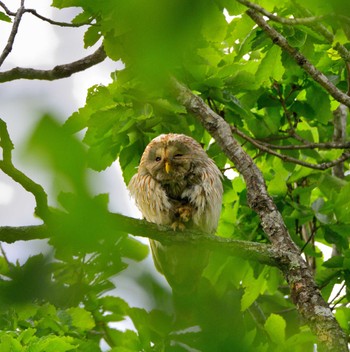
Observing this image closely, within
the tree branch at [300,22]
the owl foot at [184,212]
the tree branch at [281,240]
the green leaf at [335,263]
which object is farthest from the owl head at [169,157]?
the tree branch at [300,22]

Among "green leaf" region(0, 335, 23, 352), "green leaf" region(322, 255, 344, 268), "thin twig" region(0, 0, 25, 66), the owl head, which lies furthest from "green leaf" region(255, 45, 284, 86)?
Answer: "green leaf" region(0, 335, 23, 352)

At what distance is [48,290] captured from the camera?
38.4 inches

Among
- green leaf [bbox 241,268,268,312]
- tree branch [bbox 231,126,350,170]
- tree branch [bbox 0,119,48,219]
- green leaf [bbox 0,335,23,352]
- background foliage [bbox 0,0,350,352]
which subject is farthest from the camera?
green leaf [bbox 241,268,268,312]

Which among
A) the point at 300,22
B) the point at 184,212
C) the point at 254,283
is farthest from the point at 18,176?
the point at 254,283

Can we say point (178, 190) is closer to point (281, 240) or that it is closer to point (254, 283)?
point (254, 283)

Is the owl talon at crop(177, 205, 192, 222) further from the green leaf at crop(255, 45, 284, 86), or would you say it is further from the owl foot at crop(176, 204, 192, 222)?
the green leaf at crop(255, 45, 284, 86)

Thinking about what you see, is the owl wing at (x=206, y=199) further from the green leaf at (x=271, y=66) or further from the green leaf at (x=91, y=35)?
the green leaf at (x=91, y=35)

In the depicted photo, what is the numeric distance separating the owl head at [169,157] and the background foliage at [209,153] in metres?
0.13

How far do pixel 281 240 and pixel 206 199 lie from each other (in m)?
1.66

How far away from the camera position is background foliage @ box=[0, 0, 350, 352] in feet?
3.12

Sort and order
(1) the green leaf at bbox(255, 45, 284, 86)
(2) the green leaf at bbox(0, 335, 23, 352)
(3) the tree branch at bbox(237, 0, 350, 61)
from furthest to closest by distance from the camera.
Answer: (1) the green leaf at bbox(255, 45, 284, 86), (2) the green leaf at bbox(0, 335, 23, 352), (3) the tree branch at bbox(237, 0, 350, 61)

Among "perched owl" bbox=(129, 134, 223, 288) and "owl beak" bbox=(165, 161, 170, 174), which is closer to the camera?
"perched owl" bbox=(129, 134, 223, 288)

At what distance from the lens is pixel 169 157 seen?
19.4 ft

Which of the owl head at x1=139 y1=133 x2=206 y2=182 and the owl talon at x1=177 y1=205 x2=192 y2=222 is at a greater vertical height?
the owl head at x1=139 y1=133 x2=206 y2=182
